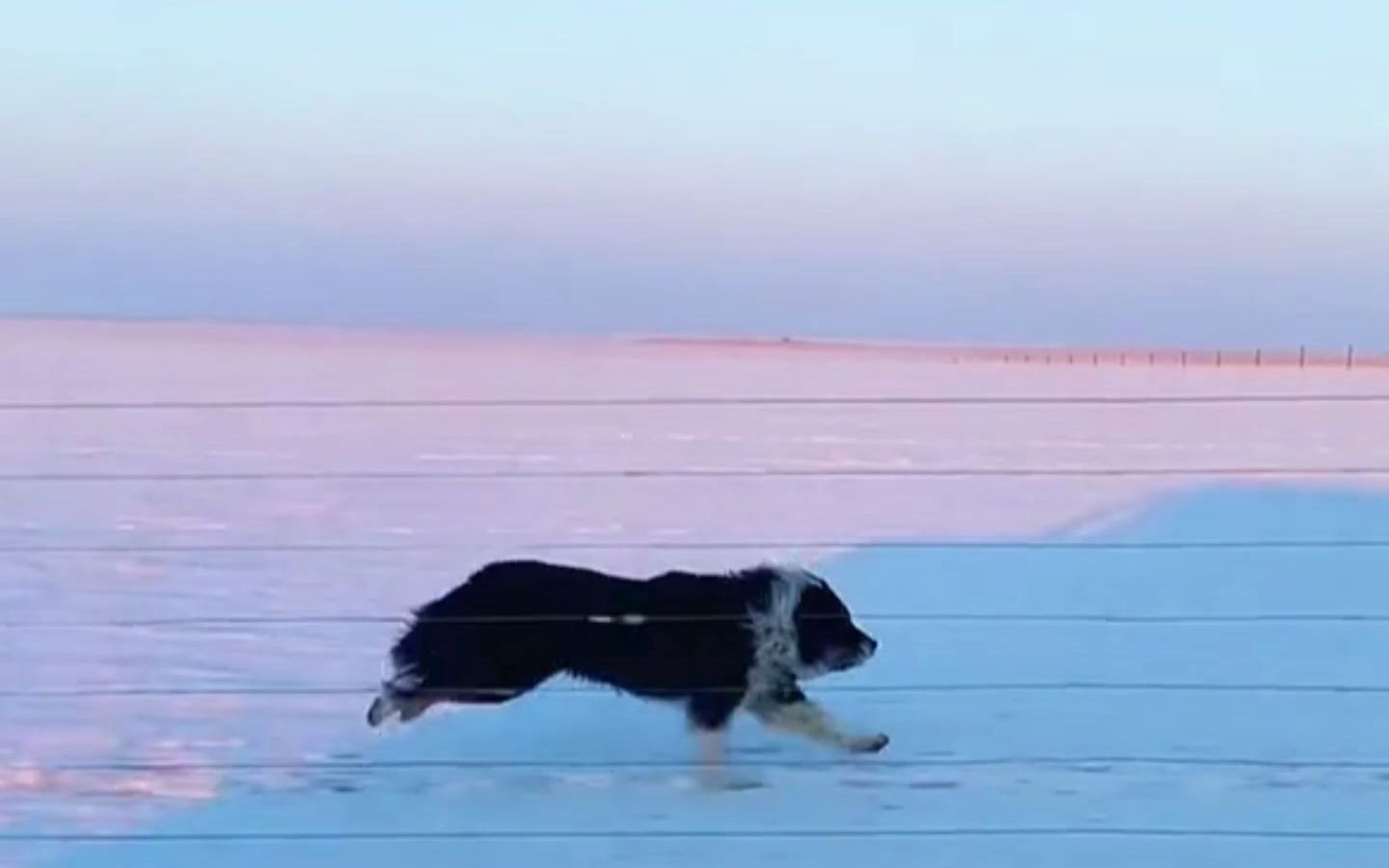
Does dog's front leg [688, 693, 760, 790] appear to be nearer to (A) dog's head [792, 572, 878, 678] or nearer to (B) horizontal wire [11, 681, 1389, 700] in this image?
(A) dog's head [792, 572, 878, 678]

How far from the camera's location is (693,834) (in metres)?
5.37

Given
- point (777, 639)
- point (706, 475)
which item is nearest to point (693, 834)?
point (706, 475)

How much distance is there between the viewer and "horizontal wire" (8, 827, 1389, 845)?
5.21 metres

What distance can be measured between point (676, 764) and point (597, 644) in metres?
0.44

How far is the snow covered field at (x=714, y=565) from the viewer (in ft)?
17.9

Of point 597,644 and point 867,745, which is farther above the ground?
point 597,644

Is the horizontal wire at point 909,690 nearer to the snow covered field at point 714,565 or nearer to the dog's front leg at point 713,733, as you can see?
the snow covered field at point 714,565

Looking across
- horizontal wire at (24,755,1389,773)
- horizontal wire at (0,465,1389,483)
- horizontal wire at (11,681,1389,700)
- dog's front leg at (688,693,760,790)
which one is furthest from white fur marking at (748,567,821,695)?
horizontal wire at (11,681,1389,700)

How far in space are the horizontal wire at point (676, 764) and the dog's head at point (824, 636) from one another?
38 cm

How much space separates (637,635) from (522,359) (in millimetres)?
32086

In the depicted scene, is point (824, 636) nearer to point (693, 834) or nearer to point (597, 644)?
point (597, 644)

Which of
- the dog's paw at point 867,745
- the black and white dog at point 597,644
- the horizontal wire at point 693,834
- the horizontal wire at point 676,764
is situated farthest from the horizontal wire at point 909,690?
the horizontal wire at point 693,834

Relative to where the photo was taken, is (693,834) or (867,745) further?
(867,745)

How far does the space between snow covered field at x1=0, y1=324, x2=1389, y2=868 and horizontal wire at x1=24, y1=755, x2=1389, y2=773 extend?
2cm
